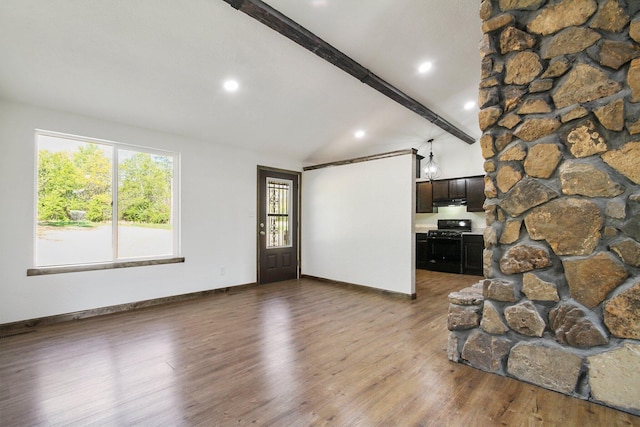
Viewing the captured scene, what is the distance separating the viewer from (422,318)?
356 centimetres

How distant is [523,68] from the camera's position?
2.17 meters

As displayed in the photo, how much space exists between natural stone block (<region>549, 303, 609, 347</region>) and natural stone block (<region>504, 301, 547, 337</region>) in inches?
3.0

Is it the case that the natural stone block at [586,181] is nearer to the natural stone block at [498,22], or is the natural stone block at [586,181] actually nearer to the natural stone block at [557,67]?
the natural stone block at [557,67]

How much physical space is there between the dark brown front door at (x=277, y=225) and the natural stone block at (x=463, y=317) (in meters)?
3.70

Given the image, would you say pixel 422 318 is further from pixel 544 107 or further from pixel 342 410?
pixel 544 107

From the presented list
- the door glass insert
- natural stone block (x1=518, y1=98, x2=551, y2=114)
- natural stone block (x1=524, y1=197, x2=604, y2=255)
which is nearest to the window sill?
the door glass insert

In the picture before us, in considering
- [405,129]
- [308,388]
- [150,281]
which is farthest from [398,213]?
[150,281]

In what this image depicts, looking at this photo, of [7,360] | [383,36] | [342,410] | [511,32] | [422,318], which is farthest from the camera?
[422,318]

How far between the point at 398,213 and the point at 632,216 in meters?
2.92

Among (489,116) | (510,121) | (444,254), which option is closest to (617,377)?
(510,121)

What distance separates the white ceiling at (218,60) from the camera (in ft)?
8.27

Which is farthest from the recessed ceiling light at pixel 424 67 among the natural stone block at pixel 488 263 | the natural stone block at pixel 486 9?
the natural stone block at pixel 488 263

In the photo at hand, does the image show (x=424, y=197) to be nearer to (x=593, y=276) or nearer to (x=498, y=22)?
(x=498, y=22)

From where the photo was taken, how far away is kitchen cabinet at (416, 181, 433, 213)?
23.4 ft
